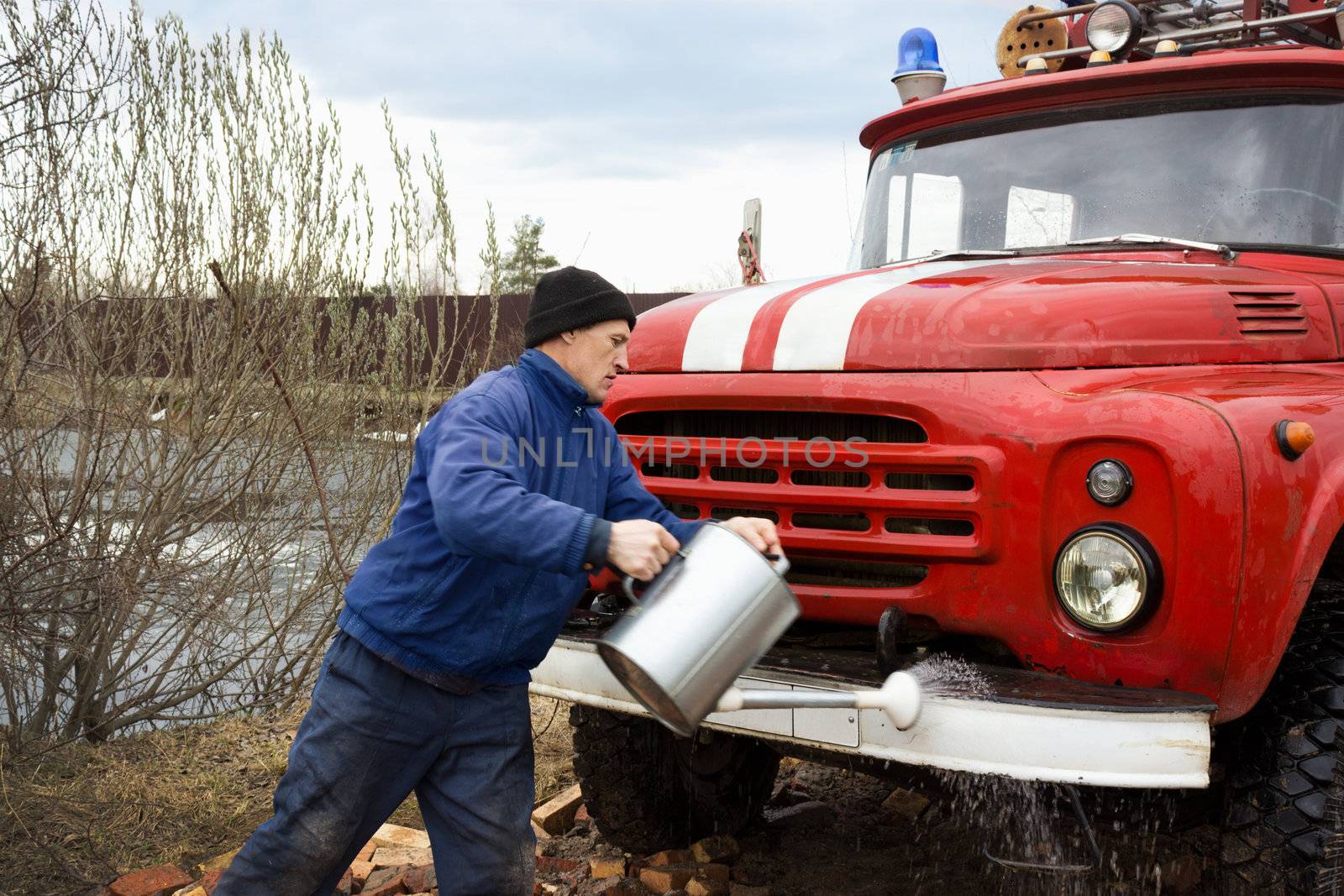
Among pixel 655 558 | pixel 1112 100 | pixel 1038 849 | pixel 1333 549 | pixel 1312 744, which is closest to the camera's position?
pixel 655 558

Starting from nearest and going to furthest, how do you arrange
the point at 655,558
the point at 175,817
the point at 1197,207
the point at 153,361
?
1. the point at 655,558
2. the point at 1197,207
3. the point at 175,817
4. the point at 153,361

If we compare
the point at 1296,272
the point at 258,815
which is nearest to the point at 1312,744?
the point at 1296,272

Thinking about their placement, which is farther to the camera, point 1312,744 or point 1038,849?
point 1038,849

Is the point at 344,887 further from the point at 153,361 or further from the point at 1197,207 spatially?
the point at 1197,207

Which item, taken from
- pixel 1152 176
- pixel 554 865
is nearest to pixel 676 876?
pixel 554 865

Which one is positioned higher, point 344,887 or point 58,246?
point 58,246

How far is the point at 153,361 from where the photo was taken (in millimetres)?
5281

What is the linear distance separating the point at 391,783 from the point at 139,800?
2255 mm

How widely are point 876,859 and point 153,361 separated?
3.64m

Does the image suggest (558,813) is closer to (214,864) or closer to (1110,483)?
(214,864)

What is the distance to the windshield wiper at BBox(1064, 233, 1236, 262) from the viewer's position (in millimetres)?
3408

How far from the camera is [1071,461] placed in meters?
2.59

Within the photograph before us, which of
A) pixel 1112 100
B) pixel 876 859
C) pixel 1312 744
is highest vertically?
pixel 1112 100

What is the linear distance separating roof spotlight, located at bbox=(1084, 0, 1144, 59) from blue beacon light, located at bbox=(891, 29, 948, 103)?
0.64 metres
